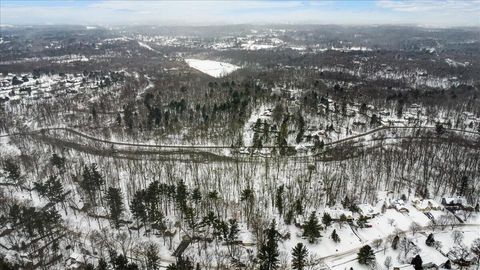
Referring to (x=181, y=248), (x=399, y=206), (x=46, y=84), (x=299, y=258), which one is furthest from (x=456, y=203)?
(x=46, y=84)

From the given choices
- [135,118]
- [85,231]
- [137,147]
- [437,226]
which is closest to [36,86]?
[135,118]

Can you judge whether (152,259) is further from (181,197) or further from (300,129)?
(300,129)

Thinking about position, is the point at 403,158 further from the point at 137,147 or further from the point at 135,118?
the point at 135,118

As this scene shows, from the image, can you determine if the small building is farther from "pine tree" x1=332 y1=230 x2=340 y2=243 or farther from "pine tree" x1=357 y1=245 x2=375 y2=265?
"pine tree" x1=332 y1=230 x2=340 y2=243

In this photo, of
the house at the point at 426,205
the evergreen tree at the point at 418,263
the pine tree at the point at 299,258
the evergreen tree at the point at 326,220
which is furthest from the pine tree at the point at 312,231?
the house at the point at 426,205

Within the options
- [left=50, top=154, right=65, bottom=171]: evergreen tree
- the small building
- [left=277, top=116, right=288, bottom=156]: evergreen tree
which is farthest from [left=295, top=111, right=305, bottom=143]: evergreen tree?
[left=50, top=154, right=65, bottom=171]: evergreen tree

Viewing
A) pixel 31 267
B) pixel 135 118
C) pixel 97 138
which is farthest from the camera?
pixel 135 118

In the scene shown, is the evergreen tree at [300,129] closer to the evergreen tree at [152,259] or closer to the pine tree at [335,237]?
the pine tree at [335,237]
